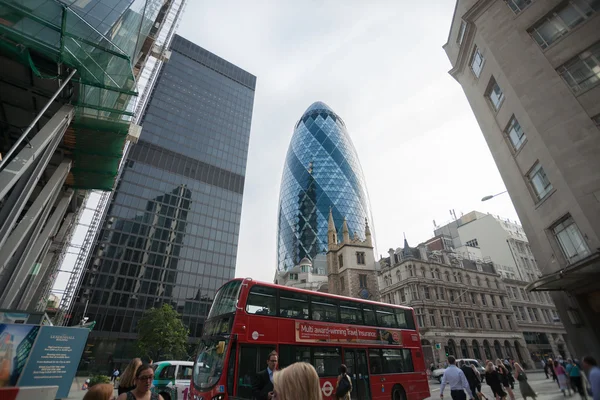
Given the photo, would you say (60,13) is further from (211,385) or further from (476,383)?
(476,383)

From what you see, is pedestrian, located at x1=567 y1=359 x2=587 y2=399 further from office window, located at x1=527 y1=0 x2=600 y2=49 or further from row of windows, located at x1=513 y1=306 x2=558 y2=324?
row of windows, located at x1=513 y1=306 x2=558 y2=324

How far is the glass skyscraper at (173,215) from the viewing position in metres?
45.1

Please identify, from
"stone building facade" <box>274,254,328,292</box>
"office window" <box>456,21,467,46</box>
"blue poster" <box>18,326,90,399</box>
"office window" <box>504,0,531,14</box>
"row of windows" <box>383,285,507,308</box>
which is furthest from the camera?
"stone building facade" <box>274,254,328,292</box>

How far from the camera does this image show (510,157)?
15.2m

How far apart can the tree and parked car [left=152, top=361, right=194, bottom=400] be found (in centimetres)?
2169

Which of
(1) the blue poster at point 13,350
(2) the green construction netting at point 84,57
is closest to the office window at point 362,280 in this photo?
(2) the green construction netting at point 84,57

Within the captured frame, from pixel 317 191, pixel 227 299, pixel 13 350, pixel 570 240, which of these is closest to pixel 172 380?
pixel 13 350

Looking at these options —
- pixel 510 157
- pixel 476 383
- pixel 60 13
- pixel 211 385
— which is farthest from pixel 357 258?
pixel 60 13

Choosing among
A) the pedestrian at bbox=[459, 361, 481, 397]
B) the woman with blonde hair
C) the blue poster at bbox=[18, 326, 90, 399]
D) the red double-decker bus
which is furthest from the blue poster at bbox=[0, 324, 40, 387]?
the pedestrian at bbox=[459, 361, 481, 397]

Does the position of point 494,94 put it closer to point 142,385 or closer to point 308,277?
point 142,385

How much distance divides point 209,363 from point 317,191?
83530mm

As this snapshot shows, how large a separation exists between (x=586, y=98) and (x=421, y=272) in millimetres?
30656

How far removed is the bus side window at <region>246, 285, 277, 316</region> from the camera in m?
9.09

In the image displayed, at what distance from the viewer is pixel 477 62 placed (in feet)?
55.5
